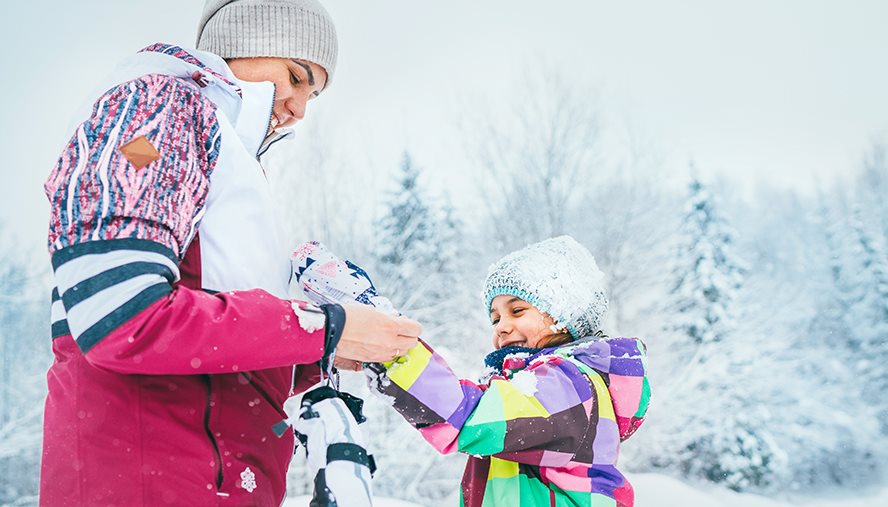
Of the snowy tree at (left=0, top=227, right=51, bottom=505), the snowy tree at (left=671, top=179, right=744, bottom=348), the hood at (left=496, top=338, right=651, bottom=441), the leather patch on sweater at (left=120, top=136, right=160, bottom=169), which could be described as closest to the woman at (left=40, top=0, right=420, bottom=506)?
the leather patch on sweater at (left=120, top=136, right=160, bottom=169)

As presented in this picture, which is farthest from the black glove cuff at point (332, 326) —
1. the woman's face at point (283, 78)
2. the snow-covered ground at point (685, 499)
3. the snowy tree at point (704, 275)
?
the snowy tree at point (704, 275)

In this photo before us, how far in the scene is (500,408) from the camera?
1693mm

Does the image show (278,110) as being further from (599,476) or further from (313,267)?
(599,476)

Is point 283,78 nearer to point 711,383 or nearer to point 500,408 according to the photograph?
point 500,408

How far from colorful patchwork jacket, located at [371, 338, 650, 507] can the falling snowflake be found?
1.38 ft

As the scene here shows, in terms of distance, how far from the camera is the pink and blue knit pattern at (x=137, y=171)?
988 millimetres

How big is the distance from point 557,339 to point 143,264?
1.59 meters

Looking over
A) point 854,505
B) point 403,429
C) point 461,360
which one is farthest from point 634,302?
point 854,505

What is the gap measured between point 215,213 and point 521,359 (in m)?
1.15

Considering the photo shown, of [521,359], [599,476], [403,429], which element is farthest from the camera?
[403,429]

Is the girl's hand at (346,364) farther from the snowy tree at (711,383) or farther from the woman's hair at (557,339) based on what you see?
the snowy tree at (711,383)

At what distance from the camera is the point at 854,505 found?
17.2 metres

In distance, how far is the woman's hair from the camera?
7.49ft

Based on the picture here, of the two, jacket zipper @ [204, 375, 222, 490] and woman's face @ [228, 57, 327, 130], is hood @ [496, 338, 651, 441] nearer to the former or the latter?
woman's face @ [228, 57, 327, 130]
